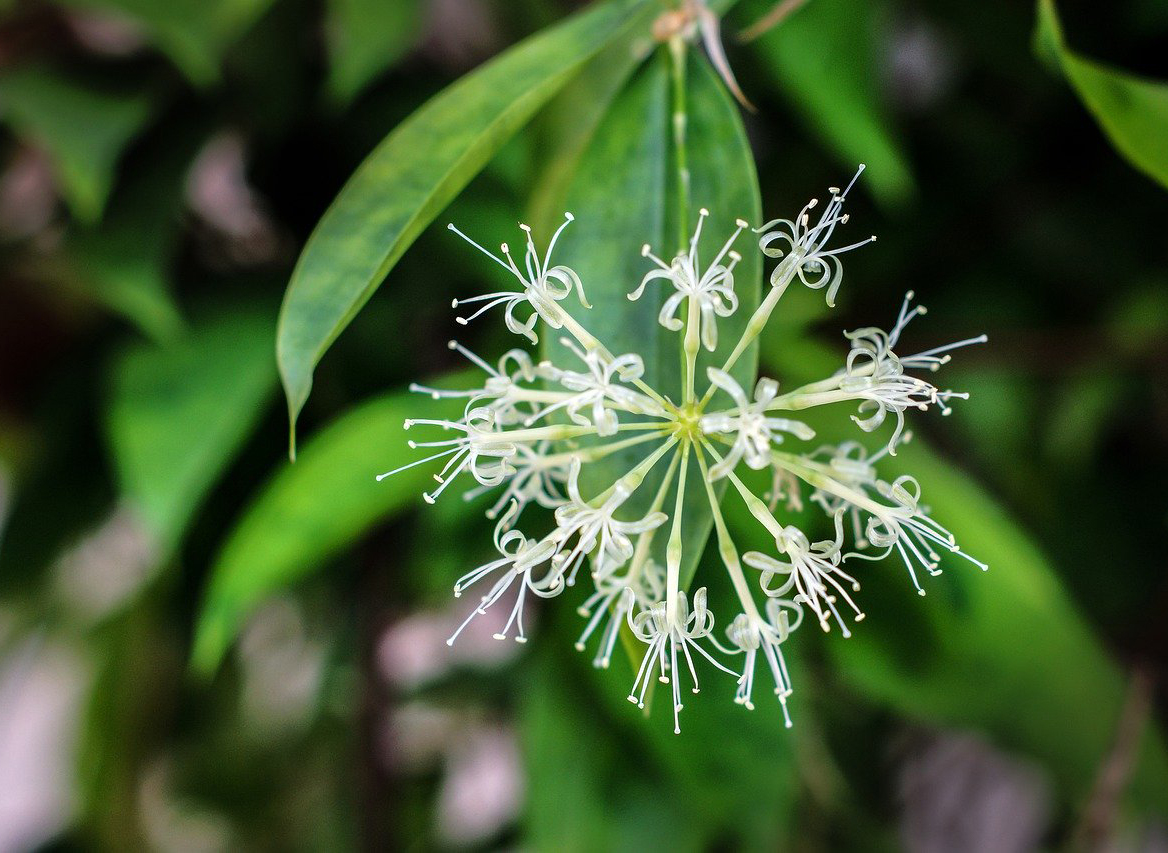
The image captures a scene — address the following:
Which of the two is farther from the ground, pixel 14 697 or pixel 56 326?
pixel 56 326

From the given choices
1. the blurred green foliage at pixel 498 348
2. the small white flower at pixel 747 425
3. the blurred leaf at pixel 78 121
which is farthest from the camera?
the blurred leaf at pixel 78 121

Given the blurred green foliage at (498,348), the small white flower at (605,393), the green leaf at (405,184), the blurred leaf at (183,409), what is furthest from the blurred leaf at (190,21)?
the small white flower at (605,393)

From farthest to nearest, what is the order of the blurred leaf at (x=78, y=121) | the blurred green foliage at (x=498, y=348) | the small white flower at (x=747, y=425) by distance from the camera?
the blurred leaf at (x=78, y=121)
the blurred green foliage at (x=498, y=348)
the small white flower at (x=747, y=425)

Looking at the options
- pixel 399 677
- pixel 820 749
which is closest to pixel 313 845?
pixel 399 677

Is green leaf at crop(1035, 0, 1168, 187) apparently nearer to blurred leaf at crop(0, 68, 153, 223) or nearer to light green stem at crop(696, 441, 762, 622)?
light green stem at crop(696, 441, 762, 622)

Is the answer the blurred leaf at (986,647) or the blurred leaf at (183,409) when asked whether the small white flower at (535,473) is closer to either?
the blurred leaf at (986,647)

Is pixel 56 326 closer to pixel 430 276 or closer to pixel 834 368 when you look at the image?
pixel 430 276
